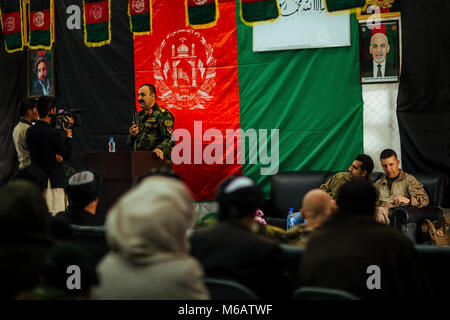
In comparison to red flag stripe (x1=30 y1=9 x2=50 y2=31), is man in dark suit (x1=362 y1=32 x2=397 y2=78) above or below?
below

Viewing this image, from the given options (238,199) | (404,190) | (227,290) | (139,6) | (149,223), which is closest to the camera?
(149,223)

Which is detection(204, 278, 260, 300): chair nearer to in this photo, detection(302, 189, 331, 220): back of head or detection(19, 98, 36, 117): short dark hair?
detection(302, 189, 331, 220): back of head

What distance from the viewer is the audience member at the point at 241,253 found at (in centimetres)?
206

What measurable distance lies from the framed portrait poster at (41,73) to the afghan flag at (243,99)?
4.43 ft

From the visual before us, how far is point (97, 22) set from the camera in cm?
700

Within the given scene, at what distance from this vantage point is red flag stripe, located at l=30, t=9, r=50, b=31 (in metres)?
7.29

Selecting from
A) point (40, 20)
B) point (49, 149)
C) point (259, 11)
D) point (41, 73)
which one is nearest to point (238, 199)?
point (49, 149)

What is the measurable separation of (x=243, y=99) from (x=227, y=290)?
14.8ft

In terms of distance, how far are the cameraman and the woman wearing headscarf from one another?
2.83 meters

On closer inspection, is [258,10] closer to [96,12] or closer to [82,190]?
[96,12]

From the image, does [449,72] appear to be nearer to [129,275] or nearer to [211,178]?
[211,178]

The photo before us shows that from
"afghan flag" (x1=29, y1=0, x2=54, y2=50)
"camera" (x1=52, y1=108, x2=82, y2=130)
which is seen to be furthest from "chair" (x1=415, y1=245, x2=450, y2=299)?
"afghan flag" (x1=29, y1=0, x2=54, y2=50)

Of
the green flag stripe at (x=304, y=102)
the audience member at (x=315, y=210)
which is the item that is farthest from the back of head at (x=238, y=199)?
the green flag stripe at (x=304, y=102)

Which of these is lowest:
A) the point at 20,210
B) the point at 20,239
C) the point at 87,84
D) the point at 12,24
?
the point at 20,239
